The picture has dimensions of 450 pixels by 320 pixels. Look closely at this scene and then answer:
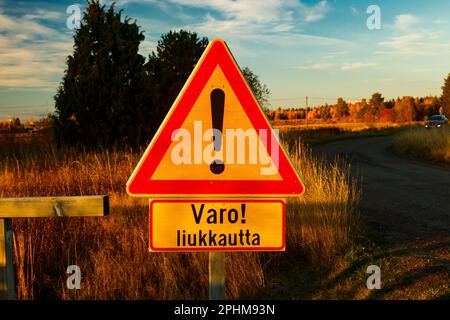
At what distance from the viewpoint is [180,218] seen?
7.75 feet

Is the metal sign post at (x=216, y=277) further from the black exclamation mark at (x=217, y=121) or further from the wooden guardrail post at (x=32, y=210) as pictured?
the wooden guardrail post at (x=32, y=210)

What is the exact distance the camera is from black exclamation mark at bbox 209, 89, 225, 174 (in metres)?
2.36

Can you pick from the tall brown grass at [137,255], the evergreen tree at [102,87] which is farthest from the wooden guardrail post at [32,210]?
the evergreen tree at [102,87]

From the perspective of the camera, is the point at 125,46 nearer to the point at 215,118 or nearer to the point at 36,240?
the point at 36,240

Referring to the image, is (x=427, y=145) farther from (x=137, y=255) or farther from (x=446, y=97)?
(x=446, y=97)

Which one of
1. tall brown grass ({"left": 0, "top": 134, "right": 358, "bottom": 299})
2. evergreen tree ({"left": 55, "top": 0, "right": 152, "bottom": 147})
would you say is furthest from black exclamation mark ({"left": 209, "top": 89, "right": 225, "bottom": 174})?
evergreen tree ({"left": 55, "top": 0, "right": 152, "bottom": 147})

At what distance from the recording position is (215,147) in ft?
7.73

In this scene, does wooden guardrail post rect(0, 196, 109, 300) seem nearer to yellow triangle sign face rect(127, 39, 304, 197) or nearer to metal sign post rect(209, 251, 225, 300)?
yellow triangle sign face rect(127, 39, 304, 197)

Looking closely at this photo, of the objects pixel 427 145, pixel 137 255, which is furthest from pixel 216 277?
pixel 427 145

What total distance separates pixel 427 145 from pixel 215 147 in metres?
18.7

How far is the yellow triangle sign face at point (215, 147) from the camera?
237 centimetres

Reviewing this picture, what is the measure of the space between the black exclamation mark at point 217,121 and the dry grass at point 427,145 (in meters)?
16.1

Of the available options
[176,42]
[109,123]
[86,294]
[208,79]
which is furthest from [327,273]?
[176,42]

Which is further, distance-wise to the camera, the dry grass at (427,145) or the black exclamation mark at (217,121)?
the dry grass at (427,145)
